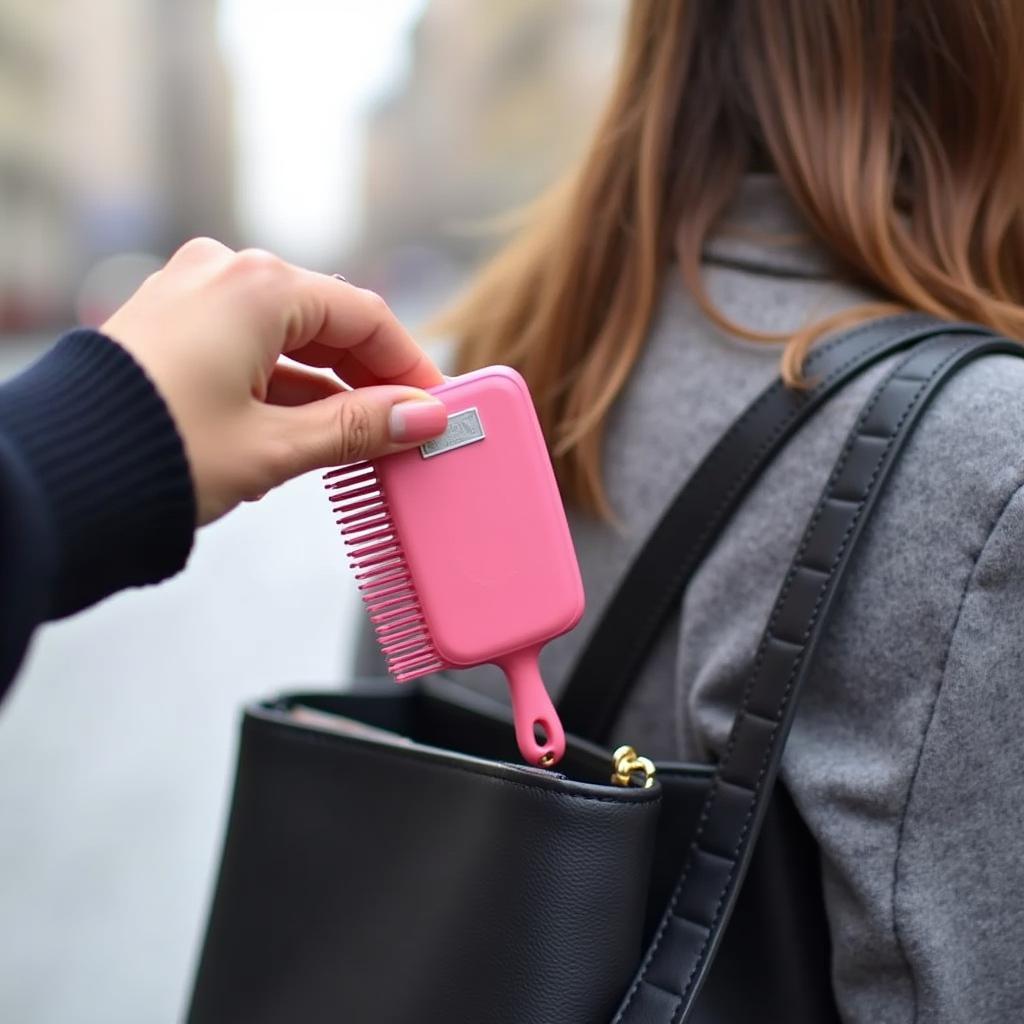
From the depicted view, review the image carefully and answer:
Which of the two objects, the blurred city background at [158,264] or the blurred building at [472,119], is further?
the blurred building at [472,119]

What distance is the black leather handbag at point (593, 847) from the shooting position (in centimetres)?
78

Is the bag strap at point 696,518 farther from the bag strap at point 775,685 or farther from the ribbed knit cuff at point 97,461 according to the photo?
the ribbed knit cuff at point 97,461

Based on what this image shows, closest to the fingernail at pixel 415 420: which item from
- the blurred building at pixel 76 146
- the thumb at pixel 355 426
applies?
the thumb at pixel 355 426

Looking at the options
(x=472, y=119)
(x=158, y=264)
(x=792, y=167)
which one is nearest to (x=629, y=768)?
(x=792, y=167)

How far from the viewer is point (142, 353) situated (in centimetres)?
63

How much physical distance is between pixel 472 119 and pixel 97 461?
143 ft

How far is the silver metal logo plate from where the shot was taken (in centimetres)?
76

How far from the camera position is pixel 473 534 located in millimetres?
778

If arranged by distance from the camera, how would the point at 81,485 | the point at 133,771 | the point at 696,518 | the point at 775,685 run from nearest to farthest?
the point at 81,485 → the point at 775,685 → the point at 696,518 → the point at 133,771

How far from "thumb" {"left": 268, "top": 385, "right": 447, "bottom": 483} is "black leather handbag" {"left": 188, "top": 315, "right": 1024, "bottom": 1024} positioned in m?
0.26

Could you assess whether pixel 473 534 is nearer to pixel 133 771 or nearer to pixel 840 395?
pixel 840 395

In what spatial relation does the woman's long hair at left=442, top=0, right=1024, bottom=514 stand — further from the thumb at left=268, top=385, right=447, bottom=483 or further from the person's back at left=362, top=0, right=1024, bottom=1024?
the thumb at left=268, top=385, right=447, bottom=483

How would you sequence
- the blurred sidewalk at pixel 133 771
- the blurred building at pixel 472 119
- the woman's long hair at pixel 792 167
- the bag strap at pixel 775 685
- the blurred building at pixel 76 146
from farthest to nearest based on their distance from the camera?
the blurred building at pixel 472 119, the blurred building at pixel 76 146, the blurred sidewalk at pixel 133 771, the woman's long hair at pixel 792 167, the bag strap at pixel 775 685

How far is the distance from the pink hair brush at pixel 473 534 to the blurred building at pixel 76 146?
2015 cm
